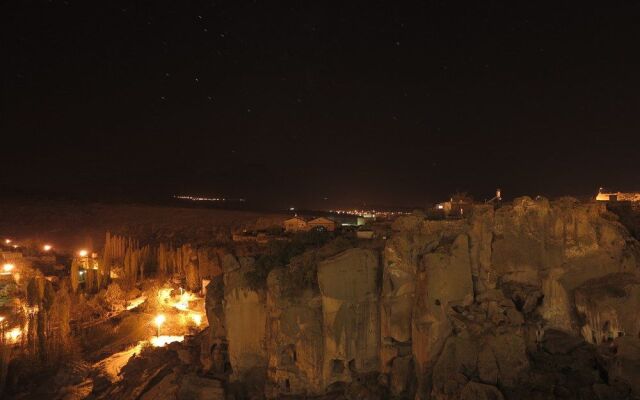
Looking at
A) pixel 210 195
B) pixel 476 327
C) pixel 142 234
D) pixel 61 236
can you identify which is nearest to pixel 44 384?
pixel 476 327

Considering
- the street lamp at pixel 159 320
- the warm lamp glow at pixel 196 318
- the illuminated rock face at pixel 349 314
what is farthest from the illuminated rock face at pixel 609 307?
the street lamp at pixel 159 320

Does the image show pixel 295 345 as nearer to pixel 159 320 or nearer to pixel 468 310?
pixel 468 310

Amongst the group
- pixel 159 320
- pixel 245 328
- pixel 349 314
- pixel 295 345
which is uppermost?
pixel 349 314

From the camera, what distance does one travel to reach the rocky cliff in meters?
13.3

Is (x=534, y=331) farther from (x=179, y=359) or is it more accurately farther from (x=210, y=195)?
(x=210, y=195)

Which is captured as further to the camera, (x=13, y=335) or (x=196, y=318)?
(x=196, y=318)

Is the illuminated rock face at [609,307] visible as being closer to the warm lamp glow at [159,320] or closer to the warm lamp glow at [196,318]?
the warm lamp glow at [196,318]

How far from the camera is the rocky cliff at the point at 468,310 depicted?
13.3 meters

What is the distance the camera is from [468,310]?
14234mm

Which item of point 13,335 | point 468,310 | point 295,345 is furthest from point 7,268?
point 468,310

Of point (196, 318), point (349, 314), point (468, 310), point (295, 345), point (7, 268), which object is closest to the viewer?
point (468, 310)

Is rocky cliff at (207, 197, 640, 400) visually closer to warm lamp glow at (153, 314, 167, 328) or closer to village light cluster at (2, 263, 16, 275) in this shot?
warm lamp glow at (153, 314, 167, 328)

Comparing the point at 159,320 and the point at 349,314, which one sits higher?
the point at 349,314

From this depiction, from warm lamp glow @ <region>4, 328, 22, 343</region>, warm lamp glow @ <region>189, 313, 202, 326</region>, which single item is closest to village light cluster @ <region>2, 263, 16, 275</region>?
warm lamp glow @ <region>4, 328, 22, 343</region>
